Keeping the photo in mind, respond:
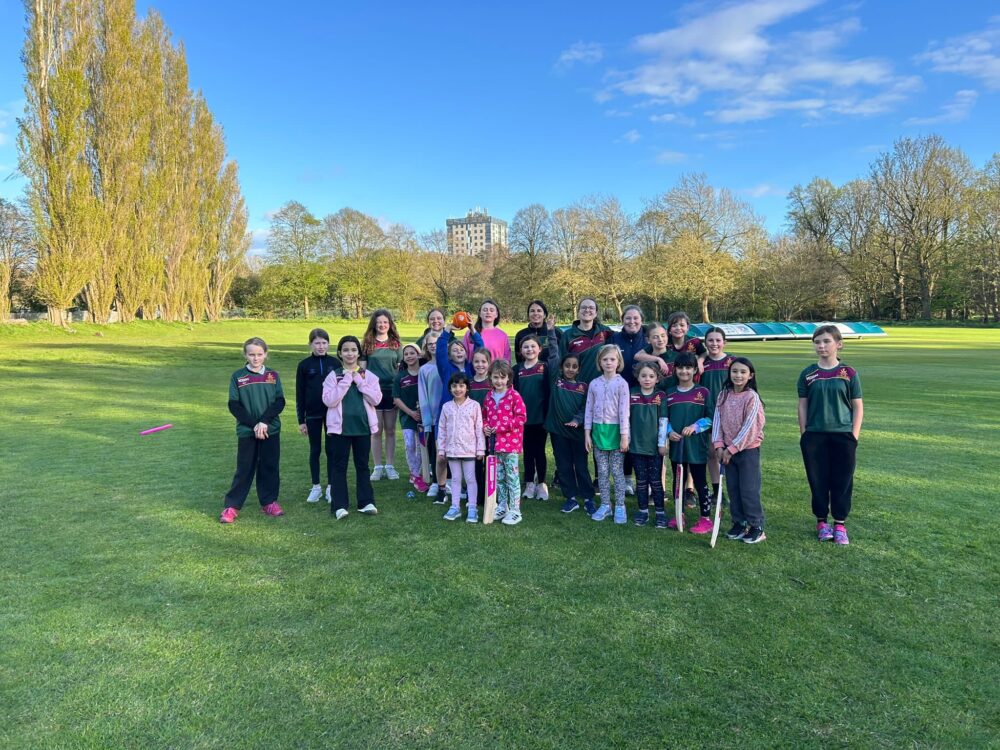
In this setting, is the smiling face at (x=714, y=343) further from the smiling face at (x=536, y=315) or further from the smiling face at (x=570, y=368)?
the smiling face at (x=536, y=315)

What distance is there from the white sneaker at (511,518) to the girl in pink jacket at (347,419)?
1.23 m

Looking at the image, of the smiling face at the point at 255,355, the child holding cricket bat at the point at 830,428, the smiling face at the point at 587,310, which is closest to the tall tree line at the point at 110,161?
the smiling face at the point at 255,355

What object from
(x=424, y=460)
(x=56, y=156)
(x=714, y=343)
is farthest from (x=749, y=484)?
(x=56, y=156)

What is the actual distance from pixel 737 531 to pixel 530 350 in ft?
7.86

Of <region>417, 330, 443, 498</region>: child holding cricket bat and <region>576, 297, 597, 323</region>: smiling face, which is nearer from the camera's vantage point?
<region>576, 297, 597, 323</region>: smiling face

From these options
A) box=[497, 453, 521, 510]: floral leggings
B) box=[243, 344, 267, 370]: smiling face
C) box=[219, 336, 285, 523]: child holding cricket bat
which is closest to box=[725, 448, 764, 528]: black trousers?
box=[497, 453, 521, 510]: floral leggings

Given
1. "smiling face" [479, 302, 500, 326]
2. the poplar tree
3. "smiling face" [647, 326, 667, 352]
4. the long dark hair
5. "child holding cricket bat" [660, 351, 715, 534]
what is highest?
the poplar tree

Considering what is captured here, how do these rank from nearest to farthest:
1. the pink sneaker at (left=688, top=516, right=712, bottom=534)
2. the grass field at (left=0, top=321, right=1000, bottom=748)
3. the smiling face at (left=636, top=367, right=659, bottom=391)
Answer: the grass field at (left=0, top=321, right=1000, bottom=748), the pink sneaker at (left=688, top=516, right=712, bottom=534), the smiling face at (left=636, top=367, right=659, bottom=391)

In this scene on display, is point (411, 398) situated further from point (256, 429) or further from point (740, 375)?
point (740, 375)

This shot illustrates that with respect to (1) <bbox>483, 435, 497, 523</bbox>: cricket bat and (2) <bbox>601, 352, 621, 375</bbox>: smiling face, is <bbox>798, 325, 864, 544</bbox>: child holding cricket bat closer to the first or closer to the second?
(2) <bbox>601, 352, 621, 375</bbox>: smiling face

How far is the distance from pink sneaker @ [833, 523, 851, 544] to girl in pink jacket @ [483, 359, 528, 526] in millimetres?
2570

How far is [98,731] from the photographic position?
2408 mm

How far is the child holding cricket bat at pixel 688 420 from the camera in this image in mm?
4773

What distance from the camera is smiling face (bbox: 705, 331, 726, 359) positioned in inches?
203
